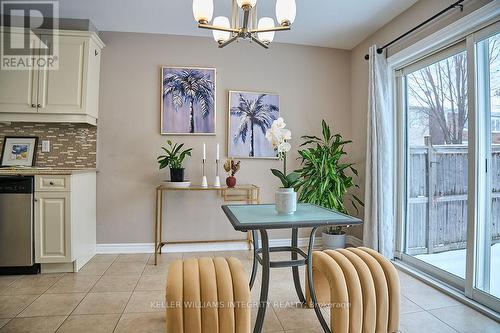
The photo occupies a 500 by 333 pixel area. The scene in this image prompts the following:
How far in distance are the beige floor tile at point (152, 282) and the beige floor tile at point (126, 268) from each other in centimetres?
16

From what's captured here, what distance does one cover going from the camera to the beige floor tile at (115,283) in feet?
7.60

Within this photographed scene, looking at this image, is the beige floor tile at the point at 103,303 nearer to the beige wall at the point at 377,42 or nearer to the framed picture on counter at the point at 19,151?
the framed picture on counter at the point at 19,151

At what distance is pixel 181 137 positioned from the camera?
128 inches

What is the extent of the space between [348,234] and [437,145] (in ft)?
5.04

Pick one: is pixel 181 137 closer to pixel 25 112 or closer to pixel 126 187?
pixel 126 187

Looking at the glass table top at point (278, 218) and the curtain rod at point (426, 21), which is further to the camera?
the curtain rod at point (426, 21)

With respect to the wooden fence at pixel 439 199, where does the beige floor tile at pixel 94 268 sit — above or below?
below

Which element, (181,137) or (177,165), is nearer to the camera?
(177,165)

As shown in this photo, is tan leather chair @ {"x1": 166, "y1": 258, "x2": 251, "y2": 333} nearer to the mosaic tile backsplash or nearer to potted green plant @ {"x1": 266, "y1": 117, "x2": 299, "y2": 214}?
potted green plant @ {"x1": 266, "y1": 117, "x2": 299, "y2": 214}

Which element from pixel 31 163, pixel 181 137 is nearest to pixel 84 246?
pixel 31 163

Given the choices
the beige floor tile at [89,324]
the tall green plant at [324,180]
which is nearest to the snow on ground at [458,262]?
the tall green plant at [324,180]

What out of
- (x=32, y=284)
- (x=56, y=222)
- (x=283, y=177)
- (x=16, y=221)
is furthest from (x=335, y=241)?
(x=16, y=221)

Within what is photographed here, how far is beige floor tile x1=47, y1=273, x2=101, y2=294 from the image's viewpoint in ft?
7.50

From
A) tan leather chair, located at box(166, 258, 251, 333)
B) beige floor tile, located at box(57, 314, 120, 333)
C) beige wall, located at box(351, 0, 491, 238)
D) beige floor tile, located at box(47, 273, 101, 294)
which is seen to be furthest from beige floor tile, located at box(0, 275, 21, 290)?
beige wall, located at box(351, 0, 491, 238)
